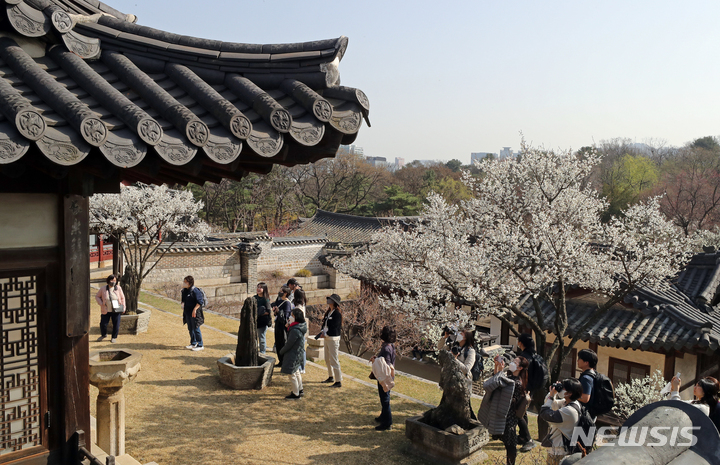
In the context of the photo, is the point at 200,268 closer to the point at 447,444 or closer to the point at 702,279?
the point at 447,444

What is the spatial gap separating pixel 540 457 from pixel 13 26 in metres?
7.56

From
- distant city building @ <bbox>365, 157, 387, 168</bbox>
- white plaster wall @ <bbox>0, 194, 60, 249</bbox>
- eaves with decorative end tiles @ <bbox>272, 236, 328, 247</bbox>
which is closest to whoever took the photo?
white plaster wall @ <bbox>0, 194, 60, 249</bbox>

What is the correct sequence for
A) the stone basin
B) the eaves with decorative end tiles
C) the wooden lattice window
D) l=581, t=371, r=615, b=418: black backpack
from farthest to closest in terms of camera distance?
the eaves with decorative end tiles, the wooden lattice window, l=581, t=371, r=615, b=418: black backpack, the stone basin

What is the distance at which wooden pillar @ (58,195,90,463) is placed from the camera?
9.64 ft

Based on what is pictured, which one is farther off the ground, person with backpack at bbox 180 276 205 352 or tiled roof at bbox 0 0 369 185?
tiled roof at bbox 0 0 369 185

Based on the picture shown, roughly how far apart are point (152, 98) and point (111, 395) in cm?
432

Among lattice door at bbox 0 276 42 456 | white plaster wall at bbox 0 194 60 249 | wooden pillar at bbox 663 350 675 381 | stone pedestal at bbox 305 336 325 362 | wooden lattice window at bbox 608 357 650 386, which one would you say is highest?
white plaster wall at bbox 0 194 60 249

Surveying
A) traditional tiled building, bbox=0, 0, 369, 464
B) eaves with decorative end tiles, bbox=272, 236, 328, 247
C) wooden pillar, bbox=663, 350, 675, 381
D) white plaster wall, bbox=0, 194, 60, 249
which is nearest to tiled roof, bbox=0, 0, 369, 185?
traditional tiled building, bbox=0, 0, 369, 464

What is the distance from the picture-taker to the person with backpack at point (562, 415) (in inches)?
199

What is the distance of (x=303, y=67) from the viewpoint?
113 inches

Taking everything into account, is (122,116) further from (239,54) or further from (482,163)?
(482,163)

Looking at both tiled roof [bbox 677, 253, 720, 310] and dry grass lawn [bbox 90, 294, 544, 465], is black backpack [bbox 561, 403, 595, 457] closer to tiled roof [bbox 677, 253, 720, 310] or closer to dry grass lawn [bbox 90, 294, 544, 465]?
dry grass lawn [bbox 90, 294, 544, 465]

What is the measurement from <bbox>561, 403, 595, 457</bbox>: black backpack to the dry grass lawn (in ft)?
5.74

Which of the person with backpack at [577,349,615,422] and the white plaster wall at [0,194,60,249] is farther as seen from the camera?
the person with backpack at [577,349,615,422]
